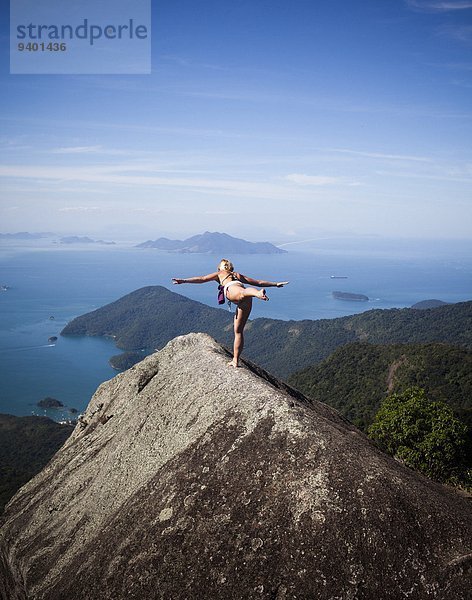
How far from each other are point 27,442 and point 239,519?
8909 centimetres

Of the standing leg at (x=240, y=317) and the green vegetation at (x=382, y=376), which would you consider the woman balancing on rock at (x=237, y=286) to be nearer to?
the standing leg at (x=240, y=317)

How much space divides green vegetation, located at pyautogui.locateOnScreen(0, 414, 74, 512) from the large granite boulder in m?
60.8

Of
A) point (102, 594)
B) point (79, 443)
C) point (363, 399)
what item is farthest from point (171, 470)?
point (363, 399)

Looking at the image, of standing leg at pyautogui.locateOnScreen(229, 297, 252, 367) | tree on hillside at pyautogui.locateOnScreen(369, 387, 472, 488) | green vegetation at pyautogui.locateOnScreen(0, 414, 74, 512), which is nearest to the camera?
standing leg at pyautogui.locateOnScreen(229, 297, 252, 367)

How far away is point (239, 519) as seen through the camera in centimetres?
992

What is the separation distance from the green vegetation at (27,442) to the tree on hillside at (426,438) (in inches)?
2351

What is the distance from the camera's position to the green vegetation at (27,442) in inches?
2950

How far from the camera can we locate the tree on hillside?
20109 millimetres

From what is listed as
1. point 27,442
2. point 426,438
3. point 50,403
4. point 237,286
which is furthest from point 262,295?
point 50,403

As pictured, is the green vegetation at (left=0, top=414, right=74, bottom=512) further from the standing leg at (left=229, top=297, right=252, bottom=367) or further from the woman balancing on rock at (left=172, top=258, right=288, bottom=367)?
the woman balancing on rock at (left=172, top=258, right=288, bottom=367)

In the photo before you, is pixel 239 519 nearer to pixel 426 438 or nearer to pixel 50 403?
pixel 426 438

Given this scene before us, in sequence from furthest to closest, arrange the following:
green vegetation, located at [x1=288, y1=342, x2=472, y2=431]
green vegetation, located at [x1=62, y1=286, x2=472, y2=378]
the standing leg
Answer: green vegetation, located at [x1=62, y1=286, x2=472, y2=378], green vegetation, located at [x1=288, y1=342, x2=472, y2=431], the standing leg

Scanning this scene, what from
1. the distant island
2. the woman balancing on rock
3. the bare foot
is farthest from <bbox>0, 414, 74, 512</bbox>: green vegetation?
the bare foot

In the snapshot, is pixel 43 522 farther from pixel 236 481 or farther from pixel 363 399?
pixel 363 399
